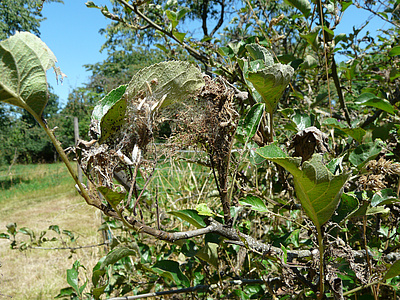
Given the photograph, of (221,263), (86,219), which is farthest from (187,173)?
(86,219)

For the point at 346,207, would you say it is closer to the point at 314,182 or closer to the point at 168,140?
the point at 314,182

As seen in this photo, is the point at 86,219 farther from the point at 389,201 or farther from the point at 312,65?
the point at 389,201

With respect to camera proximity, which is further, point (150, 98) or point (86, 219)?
point (86, 219)

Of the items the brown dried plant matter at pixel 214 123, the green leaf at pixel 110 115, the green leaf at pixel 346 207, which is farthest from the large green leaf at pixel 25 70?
the green leaf at pixel 346 207

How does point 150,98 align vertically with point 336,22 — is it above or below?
below

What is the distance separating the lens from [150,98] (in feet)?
1.48

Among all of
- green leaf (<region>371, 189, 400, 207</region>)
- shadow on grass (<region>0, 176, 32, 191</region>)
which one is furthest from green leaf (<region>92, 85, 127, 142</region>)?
shadow on grass (<region>0, 176, 32, 191</region>)

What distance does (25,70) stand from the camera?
1.19 feet

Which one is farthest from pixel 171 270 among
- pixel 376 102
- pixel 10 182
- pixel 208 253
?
pixel 10 182

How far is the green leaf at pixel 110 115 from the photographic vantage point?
43 centimetres

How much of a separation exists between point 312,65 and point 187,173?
8.23 ft

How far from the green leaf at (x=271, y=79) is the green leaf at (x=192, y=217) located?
0.25 metres

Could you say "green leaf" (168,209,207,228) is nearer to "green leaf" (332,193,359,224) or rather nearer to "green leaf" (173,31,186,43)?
"green leaf" (332,193,359,224)

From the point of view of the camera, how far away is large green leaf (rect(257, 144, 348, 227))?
39 cm
